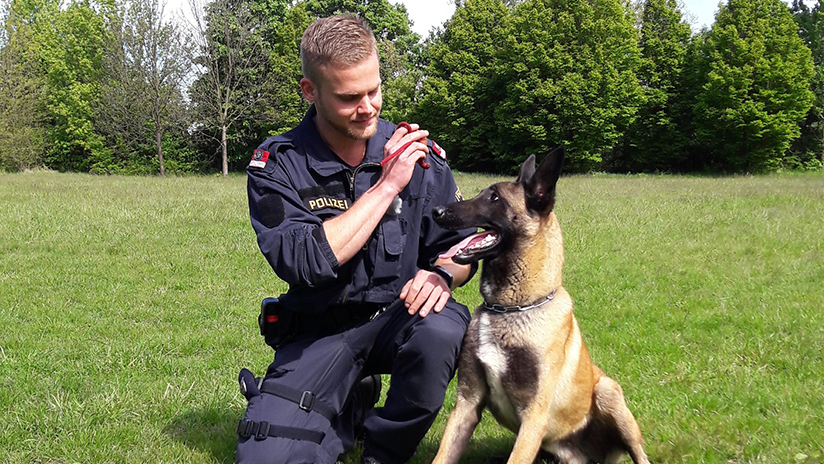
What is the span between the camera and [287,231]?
279 centimetres

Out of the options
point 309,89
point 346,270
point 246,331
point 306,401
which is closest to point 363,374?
point 306,401

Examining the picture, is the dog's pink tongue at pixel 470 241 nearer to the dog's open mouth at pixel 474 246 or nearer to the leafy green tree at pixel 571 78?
the dog's open mouth at pixel 474 246

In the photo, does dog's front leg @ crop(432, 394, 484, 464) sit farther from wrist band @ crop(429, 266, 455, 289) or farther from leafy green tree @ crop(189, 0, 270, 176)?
leafy green tree @ crop(189, 0, 270, 176)

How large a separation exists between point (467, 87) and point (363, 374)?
3487 cm

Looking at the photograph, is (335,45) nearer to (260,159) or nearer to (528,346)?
Answer: (260,159)

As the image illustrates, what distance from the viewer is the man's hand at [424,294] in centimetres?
294

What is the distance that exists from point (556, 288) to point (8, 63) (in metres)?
40.5

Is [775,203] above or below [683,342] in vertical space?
above

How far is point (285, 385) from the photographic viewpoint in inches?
117

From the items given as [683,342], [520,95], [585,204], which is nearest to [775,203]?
[585,204]

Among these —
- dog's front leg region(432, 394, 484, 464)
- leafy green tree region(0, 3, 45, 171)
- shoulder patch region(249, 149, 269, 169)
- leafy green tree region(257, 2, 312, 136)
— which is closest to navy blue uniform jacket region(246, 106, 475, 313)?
shoulder patch region(249, 149, 269, 169)

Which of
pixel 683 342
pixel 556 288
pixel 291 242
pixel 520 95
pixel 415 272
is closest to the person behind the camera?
pixel 291 242

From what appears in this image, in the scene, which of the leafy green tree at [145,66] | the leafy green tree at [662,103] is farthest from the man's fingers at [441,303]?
the leafy green tree at [662,103]

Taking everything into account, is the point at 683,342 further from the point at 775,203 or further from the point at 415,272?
the point at 775,203
